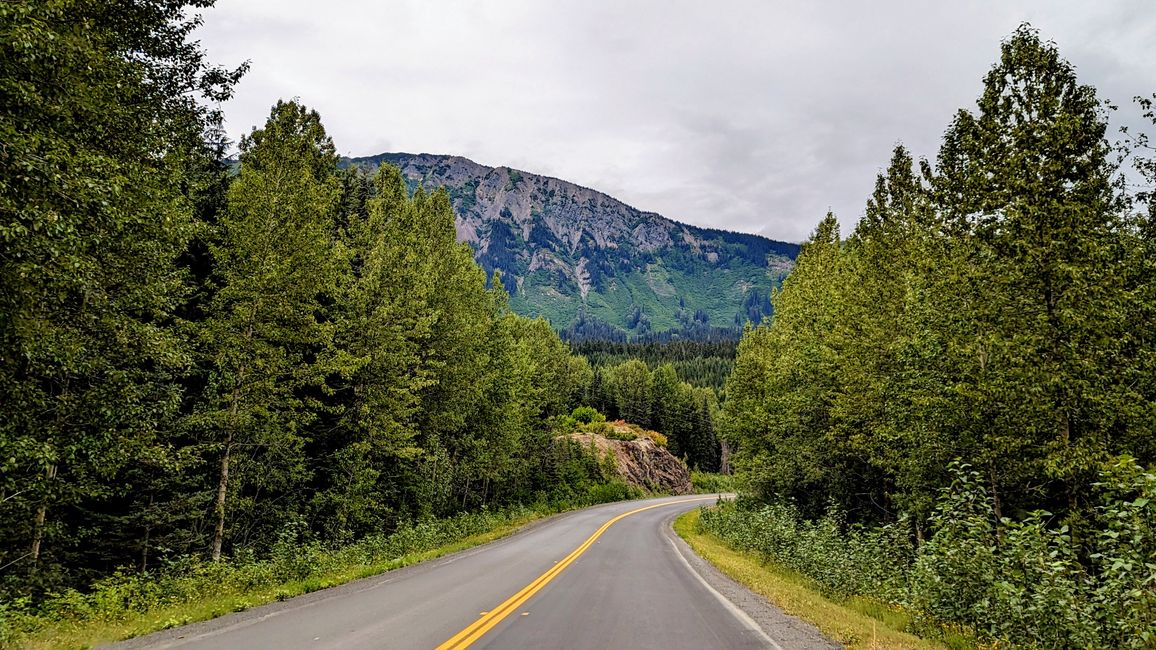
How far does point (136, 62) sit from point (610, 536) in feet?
75.5

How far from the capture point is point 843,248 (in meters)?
27.8

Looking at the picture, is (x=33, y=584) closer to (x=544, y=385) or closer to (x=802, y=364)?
(x=802, y=364)

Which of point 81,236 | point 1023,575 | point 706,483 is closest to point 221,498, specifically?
point 81,236

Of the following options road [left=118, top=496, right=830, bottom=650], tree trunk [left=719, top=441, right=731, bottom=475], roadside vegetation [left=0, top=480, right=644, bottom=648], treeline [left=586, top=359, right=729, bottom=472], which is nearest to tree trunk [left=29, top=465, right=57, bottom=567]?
roadside vegetation [left=0, top=480, right=644, bottom=648]

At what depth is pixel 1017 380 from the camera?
37.6 ft

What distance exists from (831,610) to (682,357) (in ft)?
550

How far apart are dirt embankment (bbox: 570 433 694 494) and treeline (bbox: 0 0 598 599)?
32343mm

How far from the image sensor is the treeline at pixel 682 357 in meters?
133

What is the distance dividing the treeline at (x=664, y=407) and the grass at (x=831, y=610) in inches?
2689

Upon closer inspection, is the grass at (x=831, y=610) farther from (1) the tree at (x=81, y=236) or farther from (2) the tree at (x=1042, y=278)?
(1) the tree at (x=81, y=236)

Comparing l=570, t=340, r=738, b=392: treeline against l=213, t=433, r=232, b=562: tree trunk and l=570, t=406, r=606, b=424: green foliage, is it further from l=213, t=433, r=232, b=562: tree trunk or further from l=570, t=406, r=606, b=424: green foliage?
l=213, t=433, r=232, b=562: tree trunk

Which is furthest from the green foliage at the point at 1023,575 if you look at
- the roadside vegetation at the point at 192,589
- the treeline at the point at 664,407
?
the treeline at the point at 664,407

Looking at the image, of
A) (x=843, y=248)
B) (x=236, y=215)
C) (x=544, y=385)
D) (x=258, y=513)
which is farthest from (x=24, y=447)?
(x=544, y=385)

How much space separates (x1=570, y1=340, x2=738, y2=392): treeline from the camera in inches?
5226
